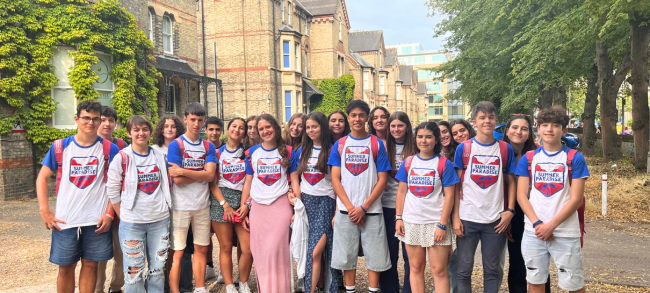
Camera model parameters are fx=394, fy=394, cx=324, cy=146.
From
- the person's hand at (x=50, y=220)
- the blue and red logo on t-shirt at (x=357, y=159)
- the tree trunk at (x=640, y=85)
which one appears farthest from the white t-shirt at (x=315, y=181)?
the tree trunk at (x=640, y=85)

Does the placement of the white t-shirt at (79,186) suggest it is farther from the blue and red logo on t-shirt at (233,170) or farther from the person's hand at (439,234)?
the person's hand at (439,234)

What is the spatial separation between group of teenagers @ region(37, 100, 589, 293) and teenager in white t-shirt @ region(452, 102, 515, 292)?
13 millimetres

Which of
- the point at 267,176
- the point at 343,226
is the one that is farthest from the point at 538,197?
the point at 267,176

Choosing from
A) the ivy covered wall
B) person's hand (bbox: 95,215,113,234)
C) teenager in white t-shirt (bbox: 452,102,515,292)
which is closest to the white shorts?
teenager in white t-shirt (bbox: 452,102,515,292)

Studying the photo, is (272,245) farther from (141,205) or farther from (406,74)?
(406,74)

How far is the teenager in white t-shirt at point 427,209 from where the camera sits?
3664 millimetres

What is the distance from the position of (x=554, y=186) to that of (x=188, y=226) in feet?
11.9

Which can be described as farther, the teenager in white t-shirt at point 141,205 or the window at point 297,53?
the window at point 297,53

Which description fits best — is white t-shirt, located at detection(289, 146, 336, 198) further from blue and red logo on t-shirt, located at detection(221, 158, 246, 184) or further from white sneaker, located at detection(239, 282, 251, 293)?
white sneaker, located at detection(239, 282, 251, 293)

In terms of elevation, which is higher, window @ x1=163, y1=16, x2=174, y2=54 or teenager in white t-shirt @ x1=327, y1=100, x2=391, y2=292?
window @ x1=163, y1=16, x2=174, y2=54

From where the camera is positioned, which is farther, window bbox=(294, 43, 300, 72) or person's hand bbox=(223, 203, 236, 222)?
window bbox=(294, 43, 300, 72)

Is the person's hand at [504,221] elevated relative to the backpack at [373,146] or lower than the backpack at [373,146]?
lower

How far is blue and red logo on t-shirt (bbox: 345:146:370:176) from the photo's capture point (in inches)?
157

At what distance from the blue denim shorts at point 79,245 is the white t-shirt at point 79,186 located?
3.3 inches
